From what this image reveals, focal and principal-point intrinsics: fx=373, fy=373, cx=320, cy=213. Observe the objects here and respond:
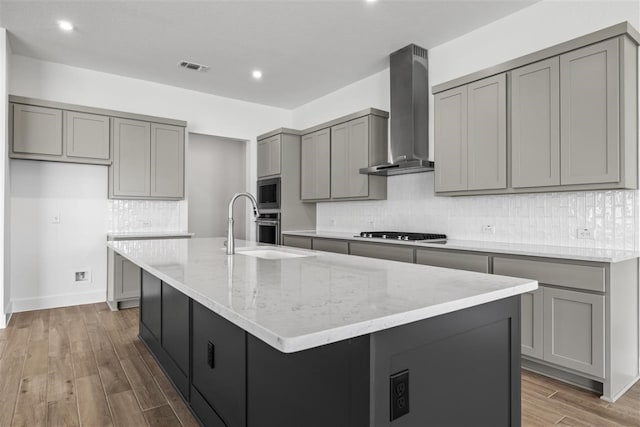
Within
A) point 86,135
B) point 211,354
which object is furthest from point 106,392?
point 86,135

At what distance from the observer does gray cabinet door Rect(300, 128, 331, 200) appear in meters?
5.03

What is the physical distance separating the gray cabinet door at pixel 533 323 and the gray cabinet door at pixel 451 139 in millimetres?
1119

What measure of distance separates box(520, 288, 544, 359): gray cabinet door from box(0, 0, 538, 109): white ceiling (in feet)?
8.08

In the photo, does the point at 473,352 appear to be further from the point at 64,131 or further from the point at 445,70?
the point at 64,131

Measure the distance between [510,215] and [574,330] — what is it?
117cm

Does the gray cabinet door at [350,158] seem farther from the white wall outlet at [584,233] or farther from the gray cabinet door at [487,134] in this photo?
the white wall outlet at [584,233]

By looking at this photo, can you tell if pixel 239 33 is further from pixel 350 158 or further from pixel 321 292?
pixel 321 292

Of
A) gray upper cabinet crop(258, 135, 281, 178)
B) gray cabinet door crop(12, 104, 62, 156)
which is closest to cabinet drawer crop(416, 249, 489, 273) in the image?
gray upper cabinet crop(258, 135, 281, 178)

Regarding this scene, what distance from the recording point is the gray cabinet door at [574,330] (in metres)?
2.27

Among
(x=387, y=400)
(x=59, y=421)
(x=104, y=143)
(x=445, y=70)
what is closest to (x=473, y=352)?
(x=387, y=400)

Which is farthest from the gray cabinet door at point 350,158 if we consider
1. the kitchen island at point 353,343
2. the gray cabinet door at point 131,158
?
the kitchen island at point 353,343

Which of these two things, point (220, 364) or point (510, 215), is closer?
point (220, 364)

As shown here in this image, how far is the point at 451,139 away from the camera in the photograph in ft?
11.3

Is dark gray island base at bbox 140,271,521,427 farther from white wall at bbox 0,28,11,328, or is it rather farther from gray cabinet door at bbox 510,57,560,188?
white wall at bbox 0,28,11,328
